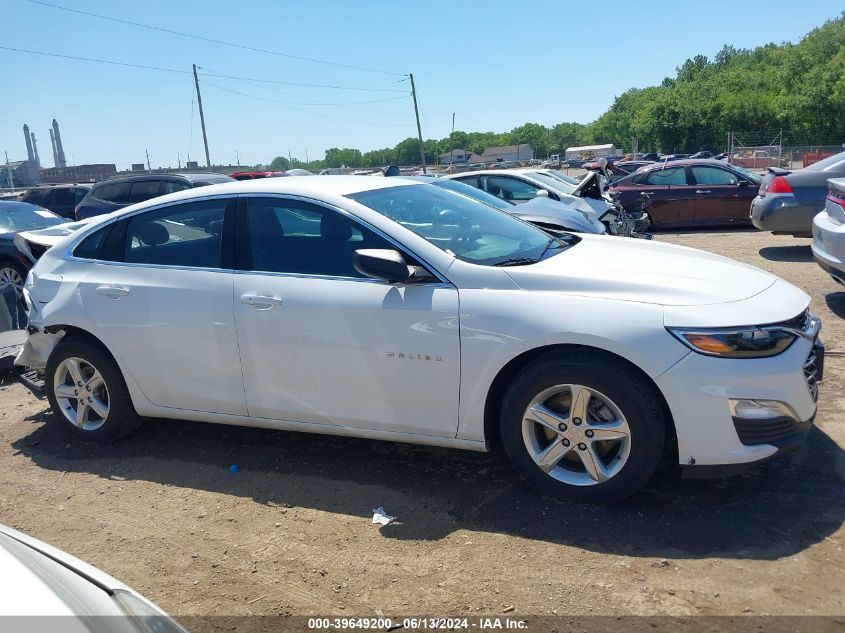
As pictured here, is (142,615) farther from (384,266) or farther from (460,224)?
(460,224)

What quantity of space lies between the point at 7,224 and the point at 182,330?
276 inches

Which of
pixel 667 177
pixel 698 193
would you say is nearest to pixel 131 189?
pixel 667 177

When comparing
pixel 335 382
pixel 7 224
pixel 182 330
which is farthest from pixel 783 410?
pixel 7 224

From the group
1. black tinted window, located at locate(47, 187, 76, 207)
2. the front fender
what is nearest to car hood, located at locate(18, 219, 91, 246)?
the front fender

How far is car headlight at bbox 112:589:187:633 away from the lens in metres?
1.67

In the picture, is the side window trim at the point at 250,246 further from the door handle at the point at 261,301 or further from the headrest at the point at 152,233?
the headrest at the point at 152,233

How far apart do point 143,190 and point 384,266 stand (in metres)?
12.4

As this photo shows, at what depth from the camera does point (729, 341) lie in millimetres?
3160

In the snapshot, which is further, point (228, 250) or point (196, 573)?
point (228, 250)

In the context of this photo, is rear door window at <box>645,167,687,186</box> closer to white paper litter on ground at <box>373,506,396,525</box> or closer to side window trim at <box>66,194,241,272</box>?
side window trim at <box>66,194,241,272</box>

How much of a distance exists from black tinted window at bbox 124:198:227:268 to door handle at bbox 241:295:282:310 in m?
0.36

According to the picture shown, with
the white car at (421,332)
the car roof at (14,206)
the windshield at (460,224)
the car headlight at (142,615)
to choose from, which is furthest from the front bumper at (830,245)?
the car roof at (14,206)

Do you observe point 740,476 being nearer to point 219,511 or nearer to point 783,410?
point 783,410

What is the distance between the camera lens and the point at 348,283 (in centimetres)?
378
